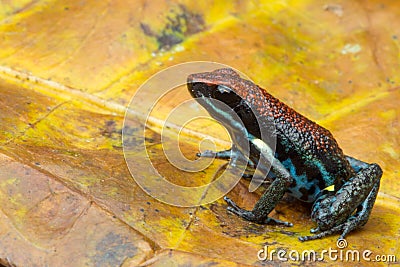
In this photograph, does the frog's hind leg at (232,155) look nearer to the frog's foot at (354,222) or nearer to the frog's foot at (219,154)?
the frog's foot at (219,154)

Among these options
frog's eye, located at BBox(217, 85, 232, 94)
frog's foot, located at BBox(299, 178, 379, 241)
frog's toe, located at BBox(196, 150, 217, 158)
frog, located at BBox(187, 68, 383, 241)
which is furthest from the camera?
frog's toe, located at BBox(196, 150, 217, 158)

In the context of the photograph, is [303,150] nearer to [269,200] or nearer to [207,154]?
[269,200]

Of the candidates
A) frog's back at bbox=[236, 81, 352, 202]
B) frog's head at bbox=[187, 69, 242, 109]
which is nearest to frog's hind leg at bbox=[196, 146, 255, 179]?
frog's back at bbox=[236, 81, 352, 202]

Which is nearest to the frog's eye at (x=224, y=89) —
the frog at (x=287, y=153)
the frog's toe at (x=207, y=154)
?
the frog at (x=287, y=153)

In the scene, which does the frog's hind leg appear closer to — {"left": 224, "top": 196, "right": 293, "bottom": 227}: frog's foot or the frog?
the frog

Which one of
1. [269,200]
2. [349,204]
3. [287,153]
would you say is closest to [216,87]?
[287,153]

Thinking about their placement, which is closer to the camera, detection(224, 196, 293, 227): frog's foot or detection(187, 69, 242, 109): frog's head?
detection(224, 196, 293, 227): frog's foot

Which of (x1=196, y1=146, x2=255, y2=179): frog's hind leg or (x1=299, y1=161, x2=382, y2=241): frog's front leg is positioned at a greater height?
(x1=299, y1=161, x2=382, y2=241): frog's front leg

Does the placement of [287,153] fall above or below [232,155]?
above
